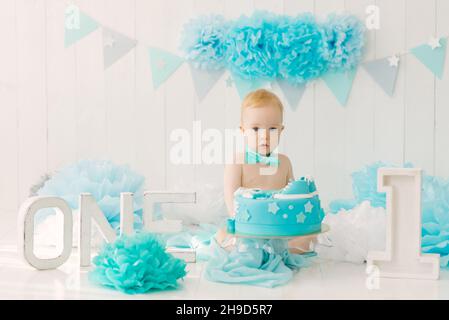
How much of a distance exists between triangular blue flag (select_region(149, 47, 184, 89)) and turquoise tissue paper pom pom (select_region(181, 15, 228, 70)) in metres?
0.09

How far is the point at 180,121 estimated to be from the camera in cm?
294

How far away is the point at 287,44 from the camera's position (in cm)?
270

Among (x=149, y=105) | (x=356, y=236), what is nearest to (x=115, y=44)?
(x=149, y=105)

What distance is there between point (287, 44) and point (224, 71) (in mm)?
338

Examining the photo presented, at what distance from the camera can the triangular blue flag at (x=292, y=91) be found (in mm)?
2840

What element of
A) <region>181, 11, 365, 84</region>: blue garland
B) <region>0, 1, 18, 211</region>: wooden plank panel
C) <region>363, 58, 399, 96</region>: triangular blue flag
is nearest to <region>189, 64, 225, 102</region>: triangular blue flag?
<region>181, 11, 365, 84</region>: blue garland

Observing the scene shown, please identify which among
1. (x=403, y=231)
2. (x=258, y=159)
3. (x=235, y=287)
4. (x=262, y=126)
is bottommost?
(x=235, y=287)

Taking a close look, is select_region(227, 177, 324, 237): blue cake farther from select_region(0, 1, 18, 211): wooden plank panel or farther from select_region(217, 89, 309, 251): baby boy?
select_region(0, 1, 18, 211): wooden plank panel

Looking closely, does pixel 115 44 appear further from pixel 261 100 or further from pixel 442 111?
pixel 442 111

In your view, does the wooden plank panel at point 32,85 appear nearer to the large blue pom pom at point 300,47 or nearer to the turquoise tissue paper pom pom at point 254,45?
the turquoise tissue paper pom pom at point 254,45

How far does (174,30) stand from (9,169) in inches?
41.9

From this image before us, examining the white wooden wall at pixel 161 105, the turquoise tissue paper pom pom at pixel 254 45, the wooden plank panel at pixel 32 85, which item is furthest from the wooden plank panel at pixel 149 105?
the wooden plank panel at pixel 32 85

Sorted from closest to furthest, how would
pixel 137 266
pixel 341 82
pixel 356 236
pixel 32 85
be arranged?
pixel 137 266, pixel 356 236, pixel 341 82, pixel 32 85

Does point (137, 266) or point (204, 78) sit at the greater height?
point (204, 78)
